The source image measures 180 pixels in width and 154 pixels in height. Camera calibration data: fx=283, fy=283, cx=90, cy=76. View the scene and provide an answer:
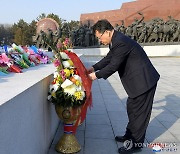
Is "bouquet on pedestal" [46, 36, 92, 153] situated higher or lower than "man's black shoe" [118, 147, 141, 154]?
higher

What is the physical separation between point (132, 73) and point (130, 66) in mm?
79

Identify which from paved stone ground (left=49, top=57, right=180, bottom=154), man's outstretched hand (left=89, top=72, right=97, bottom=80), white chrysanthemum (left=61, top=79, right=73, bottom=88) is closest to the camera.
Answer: white chrysanthemum (left=61, top=79, right=73, bottom=88)

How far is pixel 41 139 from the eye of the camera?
273cm

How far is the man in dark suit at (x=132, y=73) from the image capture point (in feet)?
9.62

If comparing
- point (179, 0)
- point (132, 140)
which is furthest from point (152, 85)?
point (179, 0)

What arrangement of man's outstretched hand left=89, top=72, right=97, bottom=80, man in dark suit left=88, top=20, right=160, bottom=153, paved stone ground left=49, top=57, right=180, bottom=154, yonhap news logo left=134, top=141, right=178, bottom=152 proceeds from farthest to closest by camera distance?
paved stone ground left=49, top=57, right=180, bottom=154
yonhap news logo left=134, top=141, right=178, bottom=152
man's outstretched hand left=89, top=72, right=97, bottom=80
man in dark suit left=88, top=20, right=160, bottom=153

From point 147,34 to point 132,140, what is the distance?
1990 centimetres

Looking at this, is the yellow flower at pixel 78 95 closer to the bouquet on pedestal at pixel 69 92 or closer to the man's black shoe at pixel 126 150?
the bouquet on pedestal at pixel 69 92

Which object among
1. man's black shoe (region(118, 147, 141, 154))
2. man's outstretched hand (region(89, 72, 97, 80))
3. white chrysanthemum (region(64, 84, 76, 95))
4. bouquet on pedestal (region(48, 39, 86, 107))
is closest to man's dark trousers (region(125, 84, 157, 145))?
man's black shoe (region(118, 147, 141, 154))

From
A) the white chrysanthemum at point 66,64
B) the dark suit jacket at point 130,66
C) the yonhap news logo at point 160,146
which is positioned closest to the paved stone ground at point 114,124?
the yonhap news logo at point 160,146

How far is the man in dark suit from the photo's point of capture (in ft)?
9.62

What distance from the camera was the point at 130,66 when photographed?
3.05 m

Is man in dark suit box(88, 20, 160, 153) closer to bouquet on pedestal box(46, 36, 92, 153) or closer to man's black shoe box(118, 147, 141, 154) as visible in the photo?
man's black shoe box(118, 147, 141, 154)

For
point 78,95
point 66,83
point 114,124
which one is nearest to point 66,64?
point 66,83
